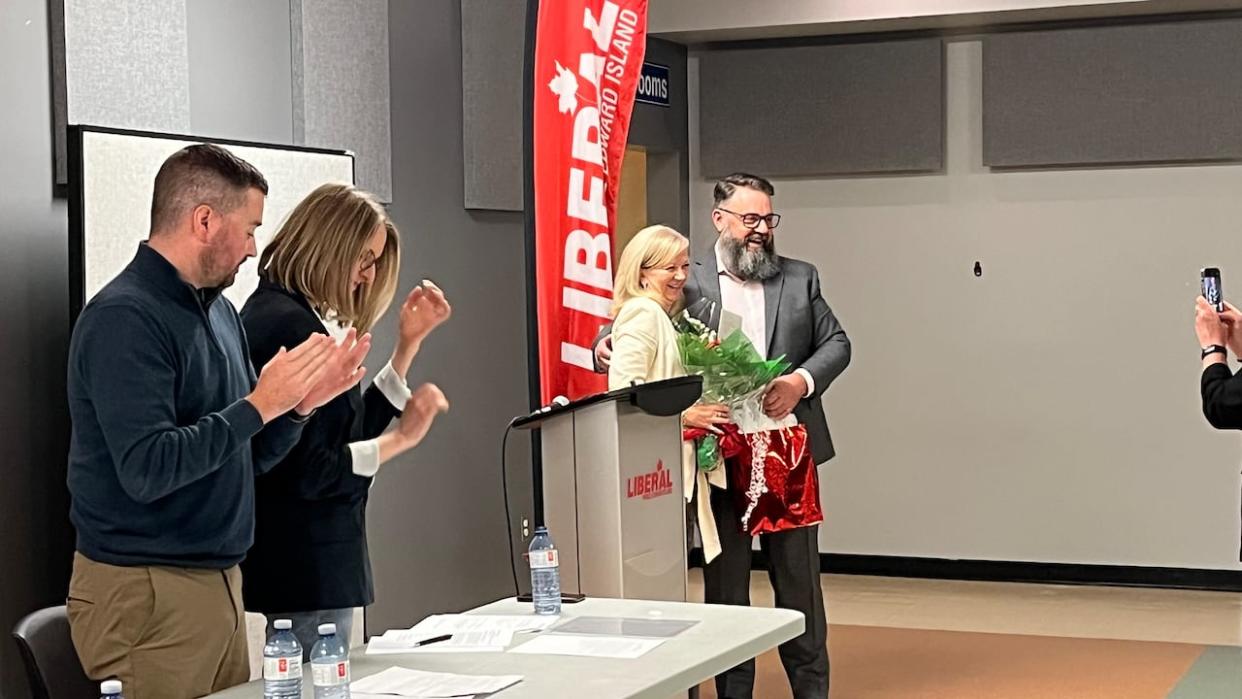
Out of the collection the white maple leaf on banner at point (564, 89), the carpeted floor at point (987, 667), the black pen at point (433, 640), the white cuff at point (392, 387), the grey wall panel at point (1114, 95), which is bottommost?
the carpeted floor at point (987, 667)

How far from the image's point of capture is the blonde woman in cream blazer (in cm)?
479

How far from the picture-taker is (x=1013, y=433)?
26.9ft

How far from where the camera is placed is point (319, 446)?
322 cm

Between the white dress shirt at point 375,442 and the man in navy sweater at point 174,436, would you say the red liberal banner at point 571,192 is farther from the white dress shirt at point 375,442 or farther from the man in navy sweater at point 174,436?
the man in navy sweater at point 174,436

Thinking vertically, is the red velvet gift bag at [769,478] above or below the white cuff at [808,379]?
below

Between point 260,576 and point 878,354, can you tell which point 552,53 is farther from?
point 878,354

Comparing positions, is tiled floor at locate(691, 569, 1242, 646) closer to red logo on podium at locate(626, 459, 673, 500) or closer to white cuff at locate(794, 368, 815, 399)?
white cuff at locate(794, 368, 815, 399)

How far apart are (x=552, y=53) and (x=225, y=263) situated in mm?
1912

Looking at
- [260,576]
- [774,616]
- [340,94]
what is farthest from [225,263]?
[340,94]

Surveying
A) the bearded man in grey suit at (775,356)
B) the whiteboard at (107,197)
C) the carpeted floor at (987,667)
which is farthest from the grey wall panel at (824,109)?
the whiteboard at (107,197)

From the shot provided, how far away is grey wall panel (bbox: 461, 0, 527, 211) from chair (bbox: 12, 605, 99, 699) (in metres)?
3.45

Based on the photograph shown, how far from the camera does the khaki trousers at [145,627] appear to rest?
9.36ft

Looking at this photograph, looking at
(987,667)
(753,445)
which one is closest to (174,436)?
(753,445)

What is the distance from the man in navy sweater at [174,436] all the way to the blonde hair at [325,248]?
0.21 metres
